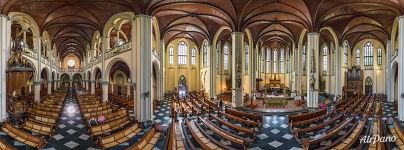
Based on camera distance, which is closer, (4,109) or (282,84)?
(4,109)

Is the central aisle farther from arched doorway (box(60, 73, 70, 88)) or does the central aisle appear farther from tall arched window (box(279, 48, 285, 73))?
arched doorway (box(60, 73, 70, 88))

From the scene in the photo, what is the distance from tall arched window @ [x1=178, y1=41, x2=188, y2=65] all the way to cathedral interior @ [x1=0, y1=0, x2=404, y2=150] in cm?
13

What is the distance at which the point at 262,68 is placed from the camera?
3656 centimetres

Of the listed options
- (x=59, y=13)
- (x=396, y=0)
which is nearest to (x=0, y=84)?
(x=59, y=13)

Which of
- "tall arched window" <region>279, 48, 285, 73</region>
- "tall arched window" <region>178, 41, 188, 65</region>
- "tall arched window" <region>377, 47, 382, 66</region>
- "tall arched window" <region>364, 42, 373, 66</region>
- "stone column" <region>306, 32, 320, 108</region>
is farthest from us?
"tall arched window" <region>279, 48, 285, 73</region>

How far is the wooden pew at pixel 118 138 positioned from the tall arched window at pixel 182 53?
20.6 meters

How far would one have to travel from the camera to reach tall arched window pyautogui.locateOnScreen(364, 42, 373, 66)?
96.5 feet

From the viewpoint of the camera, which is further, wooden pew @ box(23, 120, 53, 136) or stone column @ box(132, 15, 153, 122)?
stone column @ box(132, 15, 153, 122)

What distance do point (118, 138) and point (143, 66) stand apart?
5029 millimetres

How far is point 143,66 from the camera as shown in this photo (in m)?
13.0

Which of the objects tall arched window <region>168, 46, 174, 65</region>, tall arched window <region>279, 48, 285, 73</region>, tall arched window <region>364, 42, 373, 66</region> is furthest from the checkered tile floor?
tall arched window <region>279, 48, 285, 73</region>

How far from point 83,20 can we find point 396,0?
21.9m

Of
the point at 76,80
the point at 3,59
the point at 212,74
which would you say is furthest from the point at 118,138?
the point at 76,80

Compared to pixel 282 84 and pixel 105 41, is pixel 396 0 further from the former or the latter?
pixel 282 84
